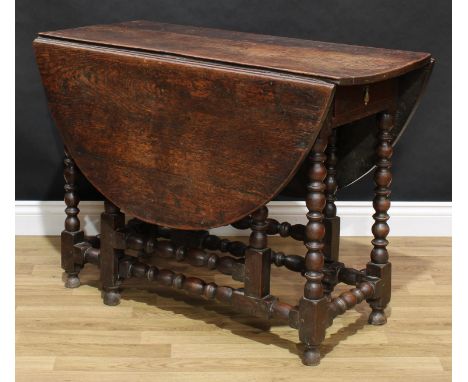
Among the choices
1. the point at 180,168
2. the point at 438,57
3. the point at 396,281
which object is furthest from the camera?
the point at 438,57

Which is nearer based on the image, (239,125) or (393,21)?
(239,125)

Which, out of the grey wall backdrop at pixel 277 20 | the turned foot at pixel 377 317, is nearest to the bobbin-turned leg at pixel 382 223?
the turned foot at pixel 377 317

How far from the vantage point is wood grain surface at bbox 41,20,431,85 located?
2805mm

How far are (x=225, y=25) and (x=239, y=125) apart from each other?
3.62 ft

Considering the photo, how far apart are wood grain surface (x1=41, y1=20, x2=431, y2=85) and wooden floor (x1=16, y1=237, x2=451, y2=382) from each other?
85 cm

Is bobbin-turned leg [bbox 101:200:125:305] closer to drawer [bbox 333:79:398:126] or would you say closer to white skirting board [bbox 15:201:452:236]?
white skirting board [bbox 15:201:452:236]

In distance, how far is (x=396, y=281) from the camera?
3.63 meters

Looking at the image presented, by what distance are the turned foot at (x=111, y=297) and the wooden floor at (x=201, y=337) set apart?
2cm

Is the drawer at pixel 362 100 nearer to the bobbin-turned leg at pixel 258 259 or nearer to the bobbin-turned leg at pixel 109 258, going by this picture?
the bobbin-turned leg at pixel 258 259

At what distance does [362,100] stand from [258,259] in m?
0.57

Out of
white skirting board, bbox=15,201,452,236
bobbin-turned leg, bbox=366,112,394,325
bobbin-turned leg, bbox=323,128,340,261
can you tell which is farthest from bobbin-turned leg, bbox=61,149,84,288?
bobbin-turned leg, bbox=366,112,394,325

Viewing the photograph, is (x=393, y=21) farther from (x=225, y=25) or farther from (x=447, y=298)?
(x=447, y=298)

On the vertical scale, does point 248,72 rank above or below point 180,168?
above

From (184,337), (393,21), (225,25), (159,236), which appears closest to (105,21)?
(225,25)
